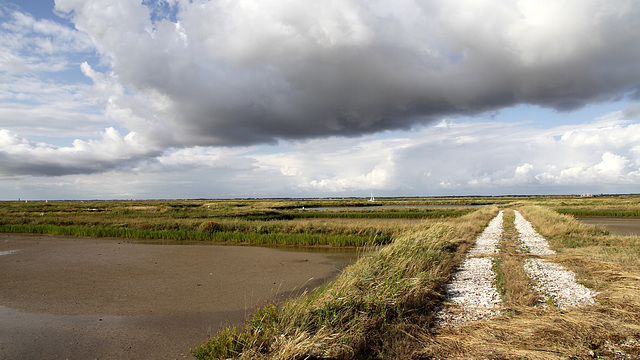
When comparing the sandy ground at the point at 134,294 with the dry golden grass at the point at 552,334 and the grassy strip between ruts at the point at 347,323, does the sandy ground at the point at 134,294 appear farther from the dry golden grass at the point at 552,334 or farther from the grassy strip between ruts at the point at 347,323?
the dry golden grass at the point at 552,334

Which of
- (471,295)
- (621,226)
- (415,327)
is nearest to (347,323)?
(415,327)

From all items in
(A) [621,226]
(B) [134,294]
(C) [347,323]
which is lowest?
(A) [621,226]

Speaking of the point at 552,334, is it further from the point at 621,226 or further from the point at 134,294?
the point at 621,226

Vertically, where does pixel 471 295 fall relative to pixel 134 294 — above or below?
above

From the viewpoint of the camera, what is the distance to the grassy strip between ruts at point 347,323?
4.99 m

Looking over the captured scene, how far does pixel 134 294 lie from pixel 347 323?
8246mm

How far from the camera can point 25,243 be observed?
23672 millimetres

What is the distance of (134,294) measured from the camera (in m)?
10.8

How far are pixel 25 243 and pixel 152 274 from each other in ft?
54.9

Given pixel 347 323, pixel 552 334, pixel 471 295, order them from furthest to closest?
pixel 471 295
pixel 552 334
pixel 347 323

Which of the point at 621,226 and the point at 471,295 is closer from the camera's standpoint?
the point at 471,295

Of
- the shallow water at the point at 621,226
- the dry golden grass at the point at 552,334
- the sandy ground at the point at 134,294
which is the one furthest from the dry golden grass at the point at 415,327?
the shallow water at the point at 621,226

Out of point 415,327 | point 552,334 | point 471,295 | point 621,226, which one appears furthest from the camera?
point 621,226

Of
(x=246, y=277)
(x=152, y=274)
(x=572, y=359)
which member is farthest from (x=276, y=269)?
(x=572, y=359)
